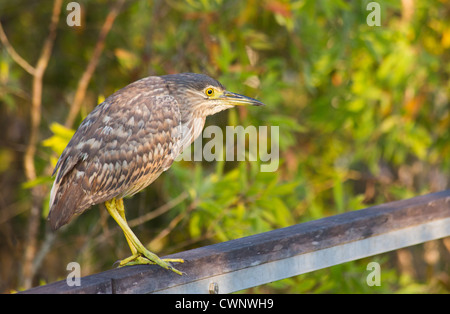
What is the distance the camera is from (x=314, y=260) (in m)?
3.21

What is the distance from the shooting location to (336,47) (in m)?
6.26

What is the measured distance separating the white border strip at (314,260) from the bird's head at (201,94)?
1002 millimetres

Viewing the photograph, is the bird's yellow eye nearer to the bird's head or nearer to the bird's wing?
the bird's head

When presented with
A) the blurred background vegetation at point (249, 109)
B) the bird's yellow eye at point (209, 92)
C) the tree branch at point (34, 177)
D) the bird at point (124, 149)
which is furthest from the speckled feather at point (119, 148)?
the tree branch at point (34, 177)

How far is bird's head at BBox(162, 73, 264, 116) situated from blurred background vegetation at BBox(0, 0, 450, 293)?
1310mm

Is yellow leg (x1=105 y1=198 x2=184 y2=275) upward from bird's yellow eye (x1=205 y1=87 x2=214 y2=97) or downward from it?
downward

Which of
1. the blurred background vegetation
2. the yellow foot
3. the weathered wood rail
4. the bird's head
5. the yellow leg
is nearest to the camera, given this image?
the weathered wood rail

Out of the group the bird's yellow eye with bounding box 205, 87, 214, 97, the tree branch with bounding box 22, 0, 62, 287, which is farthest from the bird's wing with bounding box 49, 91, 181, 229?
the tree branch with bounding box 22, 0, 62, 287

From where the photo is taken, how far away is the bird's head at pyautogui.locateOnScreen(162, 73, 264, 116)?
12.7 feet

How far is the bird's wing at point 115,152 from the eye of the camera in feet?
11.4

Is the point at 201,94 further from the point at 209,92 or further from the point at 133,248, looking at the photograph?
the point at 133,248

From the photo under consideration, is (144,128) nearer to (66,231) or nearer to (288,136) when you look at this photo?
(288,136)

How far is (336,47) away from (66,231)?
3.56m
